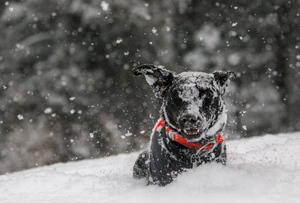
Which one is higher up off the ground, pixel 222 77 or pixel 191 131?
pixel 222 77

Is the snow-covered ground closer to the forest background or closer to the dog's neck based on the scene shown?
the dog's neck

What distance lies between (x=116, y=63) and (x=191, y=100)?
10.8 meters

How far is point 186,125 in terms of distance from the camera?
11.0 feet

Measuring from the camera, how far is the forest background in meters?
13.4

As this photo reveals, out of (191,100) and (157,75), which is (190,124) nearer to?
(191,100)

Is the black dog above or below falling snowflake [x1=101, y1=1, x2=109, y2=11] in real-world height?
below

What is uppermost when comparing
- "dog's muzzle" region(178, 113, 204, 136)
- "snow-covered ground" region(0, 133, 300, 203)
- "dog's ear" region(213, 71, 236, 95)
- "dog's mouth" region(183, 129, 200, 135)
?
"dog's ear" region(213, 71, 236, 95)

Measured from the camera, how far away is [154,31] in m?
13.4

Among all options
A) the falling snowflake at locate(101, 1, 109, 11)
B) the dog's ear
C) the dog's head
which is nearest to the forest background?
the falling snowflake at locate(101, 1, 109, 11)

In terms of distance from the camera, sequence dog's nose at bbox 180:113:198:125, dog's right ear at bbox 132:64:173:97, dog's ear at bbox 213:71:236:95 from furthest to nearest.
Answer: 1. dog's ear at bbox 213:71:236:95
2. dog's right ear at bbox 132:64:173:97
3. dog's nose at bbox 180:113:198:125

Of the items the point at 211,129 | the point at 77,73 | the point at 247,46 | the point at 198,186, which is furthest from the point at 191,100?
the point at 247,46

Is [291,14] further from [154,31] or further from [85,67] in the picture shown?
[85,67]

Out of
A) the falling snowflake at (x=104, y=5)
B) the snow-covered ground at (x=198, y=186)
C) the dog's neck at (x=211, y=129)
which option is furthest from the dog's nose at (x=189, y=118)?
the falling snowflake at (x=104, y=5)

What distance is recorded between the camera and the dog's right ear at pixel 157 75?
150 inches
